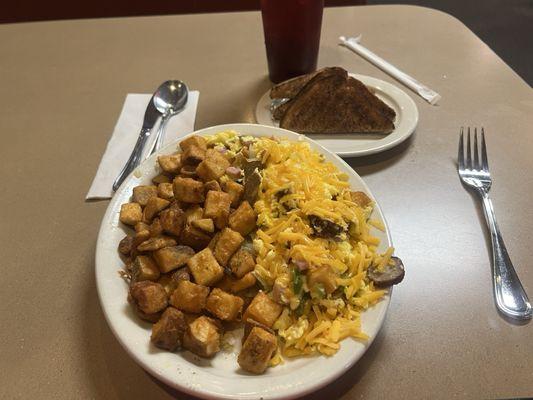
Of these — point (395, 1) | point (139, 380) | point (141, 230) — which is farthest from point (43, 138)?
point (395, 1)

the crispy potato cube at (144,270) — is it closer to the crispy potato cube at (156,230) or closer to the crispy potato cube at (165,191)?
the crispy potato cube at (156,230)

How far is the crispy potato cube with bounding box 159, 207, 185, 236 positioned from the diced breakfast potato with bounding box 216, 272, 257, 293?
0.17m

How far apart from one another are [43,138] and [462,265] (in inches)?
58.3

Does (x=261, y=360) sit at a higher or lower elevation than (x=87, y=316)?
higher

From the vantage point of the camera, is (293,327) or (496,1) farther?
(496,1)

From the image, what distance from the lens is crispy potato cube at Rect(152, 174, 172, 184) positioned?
1.19 meters

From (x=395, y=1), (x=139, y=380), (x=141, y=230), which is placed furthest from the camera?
(x=395, y=1)

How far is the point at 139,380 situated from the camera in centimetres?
92

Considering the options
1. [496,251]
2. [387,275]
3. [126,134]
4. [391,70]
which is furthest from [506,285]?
[126,134]

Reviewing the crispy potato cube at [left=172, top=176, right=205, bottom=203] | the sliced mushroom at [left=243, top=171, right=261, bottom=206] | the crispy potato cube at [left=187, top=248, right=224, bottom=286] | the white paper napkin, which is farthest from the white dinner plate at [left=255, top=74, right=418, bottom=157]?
the crispy potato cube at [left=187, top=248, right=224, bottom=286]

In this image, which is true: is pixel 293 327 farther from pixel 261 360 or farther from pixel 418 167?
pixel 418 167

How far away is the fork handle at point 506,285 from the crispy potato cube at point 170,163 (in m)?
0.91

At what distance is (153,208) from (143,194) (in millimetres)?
74

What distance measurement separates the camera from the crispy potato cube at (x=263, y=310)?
0.87 m
